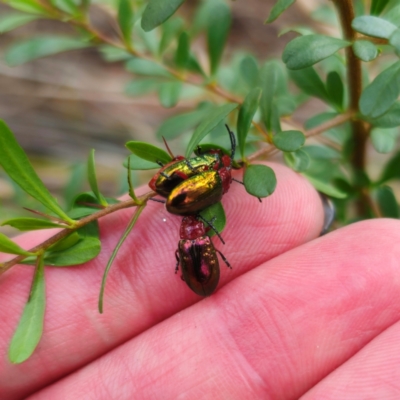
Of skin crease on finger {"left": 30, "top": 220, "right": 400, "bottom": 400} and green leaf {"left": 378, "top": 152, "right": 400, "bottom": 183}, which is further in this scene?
green leaf {"left": 378, "top": 152, "right": 400, "bottom": 183}

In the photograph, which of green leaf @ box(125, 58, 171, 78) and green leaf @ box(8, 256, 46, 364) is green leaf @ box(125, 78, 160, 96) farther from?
green leaf @ box(8, 256, 46, 364)

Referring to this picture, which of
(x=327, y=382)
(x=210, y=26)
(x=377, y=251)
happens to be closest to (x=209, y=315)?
(x=327, y=382)

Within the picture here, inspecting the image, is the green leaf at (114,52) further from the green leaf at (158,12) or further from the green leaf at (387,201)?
the green leaf at (387,201)

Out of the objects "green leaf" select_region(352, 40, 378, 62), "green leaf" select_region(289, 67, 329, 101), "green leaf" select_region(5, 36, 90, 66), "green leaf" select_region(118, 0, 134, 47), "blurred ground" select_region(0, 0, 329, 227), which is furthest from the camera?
"blurred ground" select_region(0, 0, 329, 227)

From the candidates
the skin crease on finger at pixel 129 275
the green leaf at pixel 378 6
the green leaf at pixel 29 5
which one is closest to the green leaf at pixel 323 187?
the skin crease on finger at pixel 129 275

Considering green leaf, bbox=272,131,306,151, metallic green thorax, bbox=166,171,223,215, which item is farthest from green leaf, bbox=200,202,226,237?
green leaf, bbox=272,131,306,151

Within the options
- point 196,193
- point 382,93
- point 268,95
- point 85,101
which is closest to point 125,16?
point 268,95

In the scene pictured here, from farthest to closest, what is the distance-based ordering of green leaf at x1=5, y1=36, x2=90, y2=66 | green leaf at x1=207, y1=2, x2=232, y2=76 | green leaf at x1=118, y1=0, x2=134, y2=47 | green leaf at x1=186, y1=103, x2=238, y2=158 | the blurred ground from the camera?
1. the blurred ground
2. green leaf at x1=5, y1=36, x2=90, y2=66
3. green leaf at x1=207, y1=2, x2=232, y2=76
4. green leaf at x1=118, y1=0, x2=134, y2=47
5. green leaf at x1=186, y1=103, x2=238, y2=158
